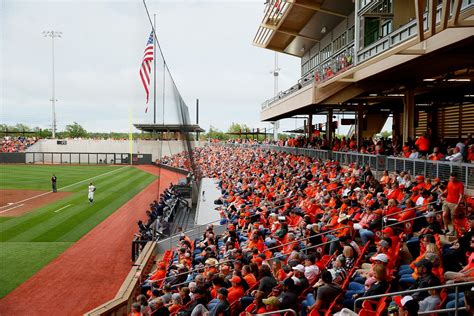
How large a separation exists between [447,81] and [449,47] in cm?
979

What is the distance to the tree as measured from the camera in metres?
101

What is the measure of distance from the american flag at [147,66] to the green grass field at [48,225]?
7012mm

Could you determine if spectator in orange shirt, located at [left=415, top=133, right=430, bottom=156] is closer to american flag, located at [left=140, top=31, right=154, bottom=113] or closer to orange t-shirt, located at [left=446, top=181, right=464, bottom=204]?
orange t-shirt, located at [left=446, top=181, right=464, bottom=204]

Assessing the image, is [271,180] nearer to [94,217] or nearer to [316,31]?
[94,217]

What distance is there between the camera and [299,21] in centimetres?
3139

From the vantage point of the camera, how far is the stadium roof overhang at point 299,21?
26406 millimetres

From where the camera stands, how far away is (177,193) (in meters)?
22.9

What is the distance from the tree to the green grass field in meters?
62.5

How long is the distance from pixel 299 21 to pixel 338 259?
2646 centimetres

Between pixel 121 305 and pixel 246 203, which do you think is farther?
pixel 246 203

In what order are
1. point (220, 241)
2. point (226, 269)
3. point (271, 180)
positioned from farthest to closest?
point (271, 180), point (220, 241), point (226, 269)

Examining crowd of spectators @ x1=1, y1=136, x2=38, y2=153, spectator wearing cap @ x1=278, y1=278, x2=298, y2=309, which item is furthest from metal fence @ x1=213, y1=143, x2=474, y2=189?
crowd of spectators @ x1=1, y1=136, x2=38, y2=153

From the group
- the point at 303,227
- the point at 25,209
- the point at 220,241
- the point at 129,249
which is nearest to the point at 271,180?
the point at 129,249

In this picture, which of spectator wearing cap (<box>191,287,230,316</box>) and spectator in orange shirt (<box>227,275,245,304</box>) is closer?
spectator wearing cap (<box>191,287,230,316</box>)
